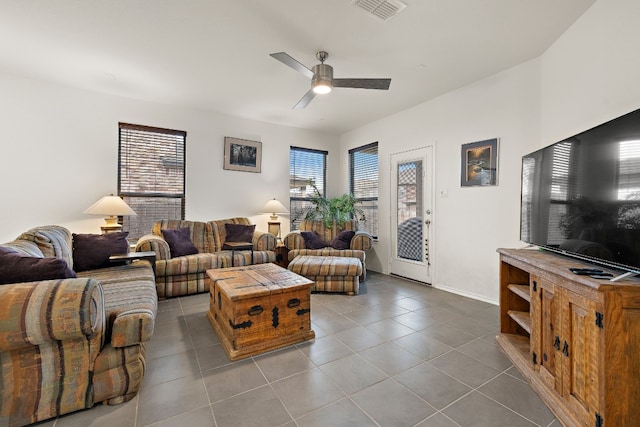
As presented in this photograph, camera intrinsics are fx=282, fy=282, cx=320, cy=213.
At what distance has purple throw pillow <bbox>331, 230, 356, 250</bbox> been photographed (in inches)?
177

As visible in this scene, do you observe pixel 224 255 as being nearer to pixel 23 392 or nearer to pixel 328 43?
pixel 23 392

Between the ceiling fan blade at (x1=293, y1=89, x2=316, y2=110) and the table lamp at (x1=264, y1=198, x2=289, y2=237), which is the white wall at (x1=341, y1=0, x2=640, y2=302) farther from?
the ceiling fan blade at (x1=293, y1=89, x2=316, y2=110)

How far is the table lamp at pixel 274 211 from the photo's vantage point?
480 centimetres

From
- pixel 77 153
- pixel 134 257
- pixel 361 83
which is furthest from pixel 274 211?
pixel 77 153

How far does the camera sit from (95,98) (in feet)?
12.6

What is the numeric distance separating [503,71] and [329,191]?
348 centimetres

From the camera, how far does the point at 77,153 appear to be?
12.4 ft

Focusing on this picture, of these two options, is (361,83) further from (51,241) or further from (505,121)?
(51,241)

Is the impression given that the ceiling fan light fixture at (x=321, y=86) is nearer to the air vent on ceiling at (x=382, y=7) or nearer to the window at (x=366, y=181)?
the air vent on ceiling at (x=382, y=7)

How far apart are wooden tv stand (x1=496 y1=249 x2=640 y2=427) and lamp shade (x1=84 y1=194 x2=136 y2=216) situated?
420 centimetres

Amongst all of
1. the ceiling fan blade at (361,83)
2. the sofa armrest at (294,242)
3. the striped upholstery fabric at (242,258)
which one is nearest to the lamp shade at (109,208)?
the striped upholstery fabric at (242,258)

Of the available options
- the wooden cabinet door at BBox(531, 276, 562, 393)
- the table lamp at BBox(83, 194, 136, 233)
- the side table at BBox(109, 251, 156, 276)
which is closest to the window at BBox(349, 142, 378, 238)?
the wooden cabinet door at BBox(531, 276, 562, 393)

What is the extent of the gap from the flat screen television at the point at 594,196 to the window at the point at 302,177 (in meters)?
3.95

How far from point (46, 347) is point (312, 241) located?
3.40 m
